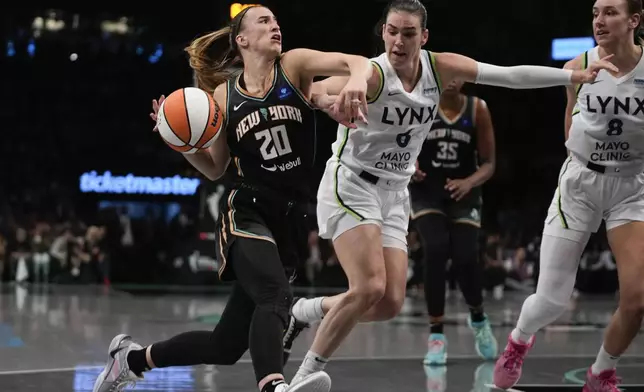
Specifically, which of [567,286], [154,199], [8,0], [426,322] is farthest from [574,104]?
[8,0]

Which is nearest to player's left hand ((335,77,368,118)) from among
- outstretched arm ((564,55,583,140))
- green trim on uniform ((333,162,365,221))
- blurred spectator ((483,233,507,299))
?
green trim on uniform ((333,162,365,221))

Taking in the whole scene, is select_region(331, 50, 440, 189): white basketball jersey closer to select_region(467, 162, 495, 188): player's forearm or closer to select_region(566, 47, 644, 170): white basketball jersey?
select_region(566, 47, 644, 170): white basketball jersey

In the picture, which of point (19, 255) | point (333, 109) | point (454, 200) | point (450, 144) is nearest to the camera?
point (333, 109)

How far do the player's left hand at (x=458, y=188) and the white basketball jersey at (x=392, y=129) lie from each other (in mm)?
1686

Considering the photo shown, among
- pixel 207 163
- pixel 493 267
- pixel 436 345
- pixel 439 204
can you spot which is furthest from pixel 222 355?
pixel 493 267

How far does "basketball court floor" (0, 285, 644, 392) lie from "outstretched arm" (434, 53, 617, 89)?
1.65m

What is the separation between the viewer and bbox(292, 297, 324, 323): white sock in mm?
4848

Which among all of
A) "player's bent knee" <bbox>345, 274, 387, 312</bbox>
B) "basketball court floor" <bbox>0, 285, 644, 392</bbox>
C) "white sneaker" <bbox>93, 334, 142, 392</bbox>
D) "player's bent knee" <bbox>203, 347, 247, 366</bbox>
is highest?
"player's bent knee" <bbox>345, 274, 387, 312</bbox>

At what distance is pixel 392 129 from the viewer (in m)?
4.31

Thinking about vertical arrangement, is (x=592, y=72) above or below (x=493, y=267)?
above

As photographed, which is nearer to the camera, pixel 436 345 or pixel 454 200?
pixel 436 345

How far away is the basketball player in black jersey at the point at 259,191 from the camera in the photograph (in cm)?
375

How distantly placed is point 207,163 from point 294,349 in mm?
2803

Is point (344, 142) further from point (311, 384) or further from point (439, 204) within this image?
point (439, 204)
